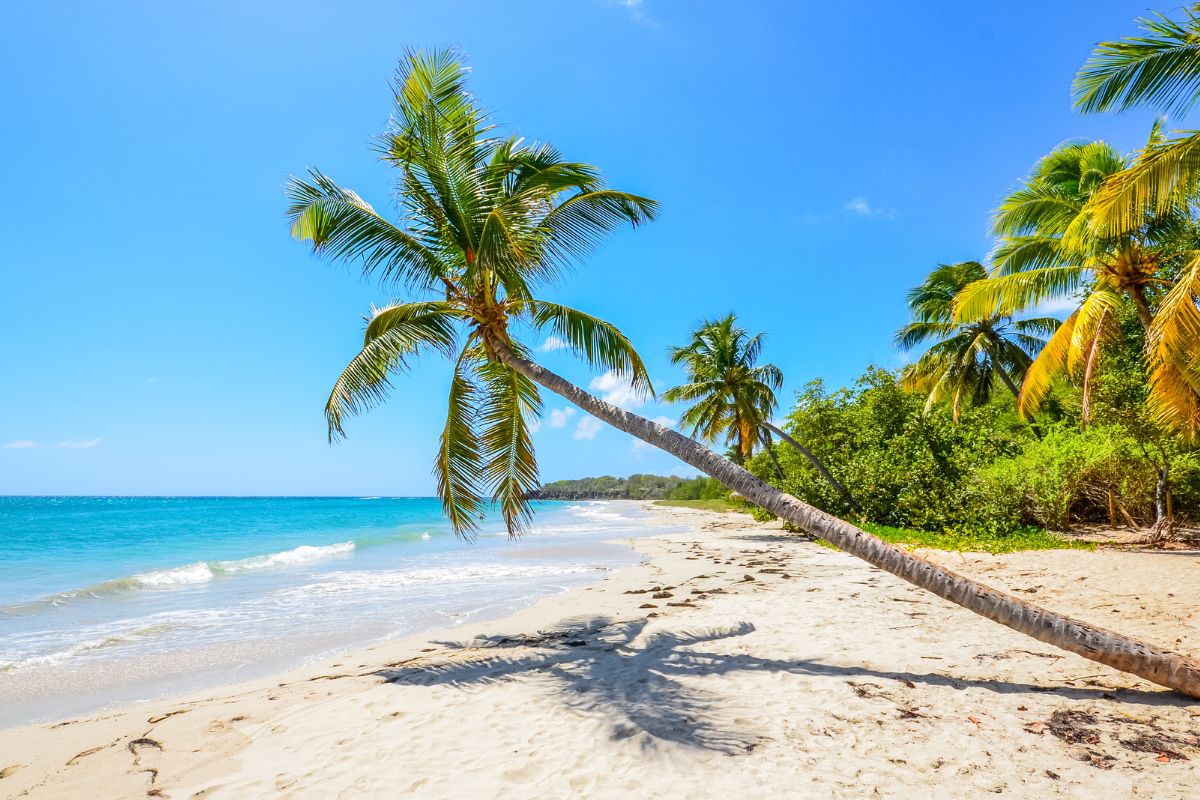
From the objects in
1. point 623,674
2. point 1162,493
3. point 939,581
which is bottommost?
point 623,674

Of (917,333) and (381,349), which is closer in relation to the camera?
(381,349)

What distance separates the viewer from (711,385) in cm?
2309

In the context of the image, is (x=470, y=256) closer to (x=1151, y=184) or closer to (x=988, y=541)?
(x=1151, y=184)

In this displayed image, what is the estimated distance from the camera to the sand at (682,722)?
3.28 meters

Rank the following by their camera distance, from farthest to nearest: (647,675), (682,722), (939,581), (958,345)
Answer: (958,345) → (647,675) → (939,581) → (682,722)

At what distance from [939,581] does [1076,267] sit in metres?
8.73

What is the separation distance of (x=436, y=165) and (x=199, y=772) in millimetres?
6178

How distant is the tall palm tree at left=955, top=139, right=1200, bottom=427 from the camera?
8672 mm

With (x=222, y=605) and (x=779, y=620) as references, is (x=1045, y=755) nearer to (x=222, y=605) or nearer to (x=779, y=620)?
(x=779, y=620)

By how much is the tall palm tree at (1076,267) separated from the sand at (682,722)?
12.9 feet

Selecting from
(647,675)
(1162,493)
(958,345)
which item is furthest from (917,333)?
(647,675)

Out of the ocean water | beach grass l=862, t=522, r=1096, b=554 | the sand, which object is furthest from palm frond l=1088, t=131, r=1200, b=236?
the ocean water

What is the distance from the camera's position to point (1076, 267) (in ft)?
33.2

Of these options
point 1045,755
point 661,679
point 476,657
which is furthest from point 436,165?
point 1045,755
